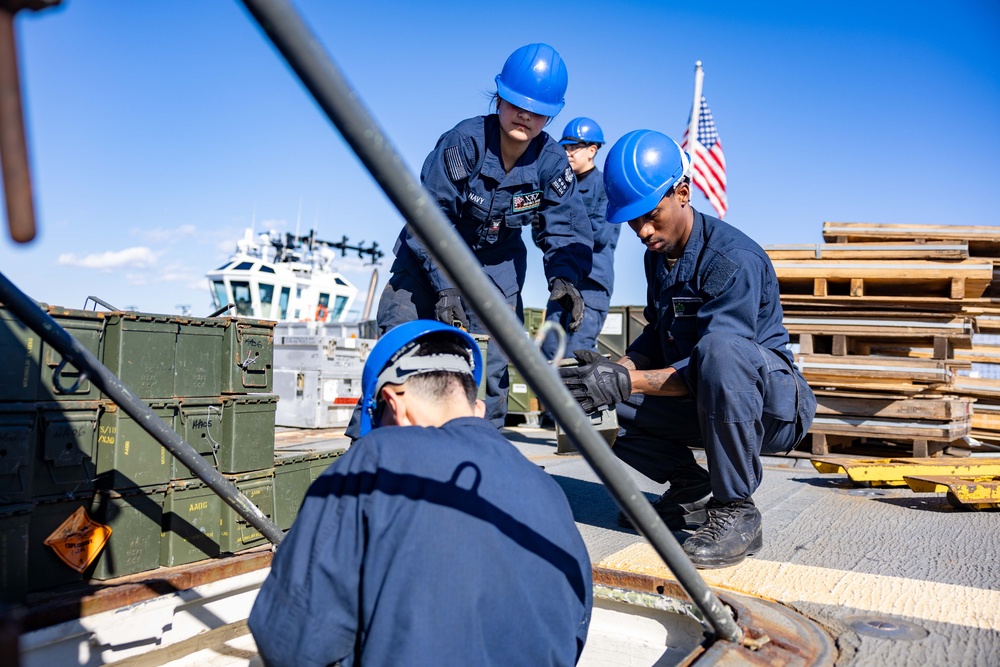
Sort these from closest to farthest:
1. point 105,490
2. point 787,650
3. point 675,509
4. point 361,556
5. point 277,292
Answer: point 361,556, point 787,650, point 105,490, point 675,509, point 277,292

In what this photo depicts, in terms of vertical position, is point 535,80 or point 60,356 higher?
point 535,80

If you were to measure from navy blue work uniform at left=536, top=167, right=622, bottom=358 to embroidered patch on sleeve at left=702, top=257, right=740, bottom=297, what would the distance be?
9.75ft

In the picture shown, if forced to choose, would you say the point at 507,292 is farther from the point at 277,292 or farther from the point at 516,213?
the point at 277,292

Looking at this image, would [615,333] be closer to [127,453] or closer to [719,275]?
[719,275]

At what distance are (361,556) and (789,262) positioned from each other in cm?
518

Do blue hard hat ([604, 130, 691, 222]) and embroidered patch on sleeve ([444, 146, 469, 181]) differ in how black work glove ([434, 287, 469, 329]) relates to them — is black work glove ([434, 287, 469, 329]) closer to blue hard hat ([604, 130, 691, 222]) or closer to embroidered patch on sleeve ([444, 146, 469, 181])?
embroidered patch on sleeve ([444, 146, 469, 181])

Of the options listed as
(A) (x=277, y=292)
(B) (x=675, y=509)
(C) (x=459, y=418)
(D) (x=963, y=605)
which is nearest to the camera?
(C) (x=459, y=418)

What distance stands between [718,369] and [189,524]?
220cm

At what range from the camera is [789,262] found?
19.2 ft

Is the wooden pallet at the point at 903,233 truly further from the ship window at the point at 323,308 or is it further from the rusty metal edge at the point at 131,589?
the ship window at the point at 323,308

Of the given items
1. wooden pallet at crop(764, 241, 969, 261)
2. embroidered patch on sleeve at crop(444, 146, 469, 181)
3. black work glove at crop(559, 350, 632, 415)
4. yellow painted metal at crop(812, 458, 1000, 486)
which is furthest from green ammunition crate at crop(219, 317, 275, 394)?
wooden pallet at crop(764, 241, 969, 261)

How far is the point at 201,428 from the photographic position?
3156 millimetres

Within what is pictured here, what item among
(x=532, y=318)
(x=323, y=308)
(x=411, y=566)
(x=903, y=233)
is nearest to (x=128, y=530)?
(x=411, y=566)

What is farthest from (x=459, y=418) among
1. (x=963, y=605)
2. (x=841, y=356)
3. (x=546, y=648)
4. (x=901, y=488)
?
(x=841, y=356)
